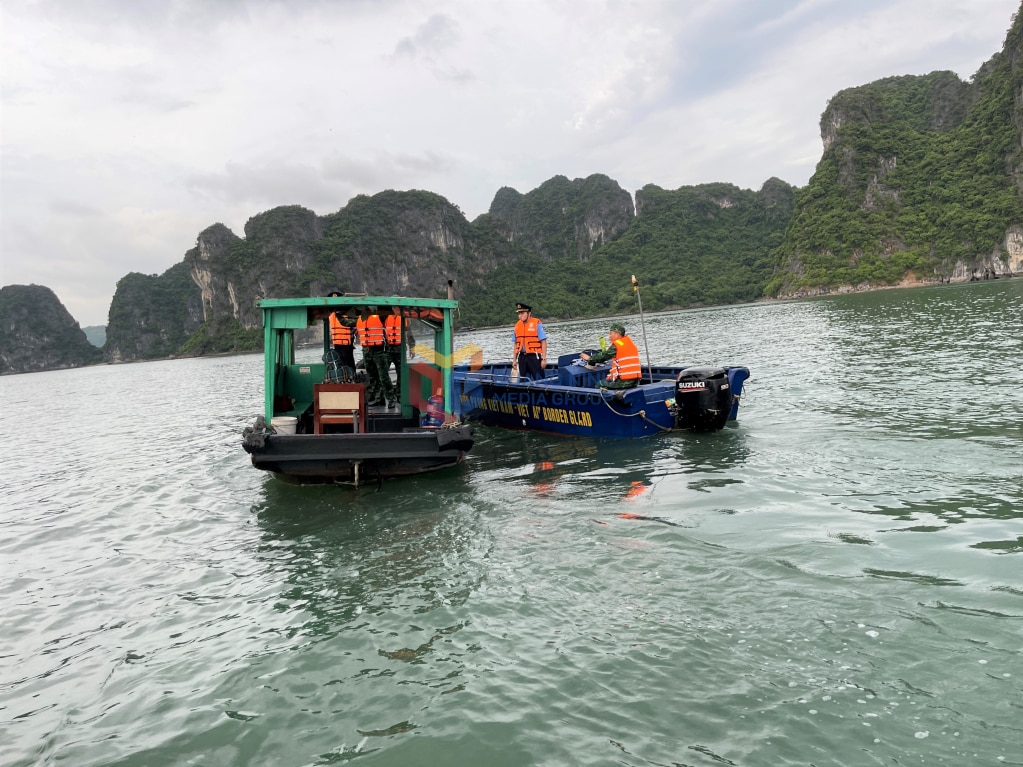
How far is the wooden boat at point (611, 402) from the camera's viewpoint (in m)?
9.70

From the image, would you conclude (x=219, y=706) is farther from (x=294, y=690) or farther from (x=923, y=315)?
(x=923, y=315)

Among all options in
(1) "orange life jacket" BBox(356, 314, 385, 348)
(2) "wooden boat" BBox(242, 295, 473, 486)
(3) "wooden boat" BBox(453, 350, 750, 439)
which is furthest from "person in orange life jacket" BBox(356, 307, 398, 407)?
(3) "wooden boat" BBox(453, 350, 750, 439)

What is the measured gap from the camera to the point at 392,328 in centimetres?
993

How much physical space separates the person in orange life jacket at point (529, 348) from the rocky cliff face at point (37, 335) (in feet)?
566

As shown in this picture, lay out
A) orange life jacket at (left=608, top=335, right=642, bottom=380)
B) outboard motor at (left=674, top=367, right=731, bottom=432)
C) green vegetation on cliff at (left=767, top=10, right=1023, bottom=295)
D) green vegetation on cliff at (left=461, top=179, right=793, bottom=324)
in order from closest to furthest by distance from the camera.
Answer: outboard motor at (left=674, top=367, right=731, bottom=432), orange life jacket at (left=608, top=335, right=642, bottom=380), green vegetation on cliff at (left=767, top=10, right=1023, bottom=295), green vegetation on cliff at (left=461, top=179, right=793, bottom=324)

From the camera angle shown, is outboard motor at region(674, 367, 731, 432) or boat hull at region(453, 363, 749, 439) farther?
boat hull at region(453, 363, 749, 439)

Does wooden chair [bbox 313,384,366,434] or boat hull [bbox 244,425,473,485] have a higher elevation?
wooden chair [bbox 313,384,366,434]

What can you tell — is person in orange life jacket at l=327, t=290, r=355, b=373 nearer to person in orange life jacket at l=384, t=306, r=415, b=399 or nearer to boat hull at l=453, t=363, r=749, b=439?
person in orange life jacket at l=384, t=306, r=415, b=399

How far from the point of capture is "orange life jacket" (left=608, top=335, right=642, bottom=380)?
10.3m

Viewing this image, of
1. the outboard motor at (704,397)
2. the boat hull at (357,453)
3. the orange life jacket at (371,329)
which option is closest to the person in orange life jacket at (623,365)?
the outboard motor at (704,397)

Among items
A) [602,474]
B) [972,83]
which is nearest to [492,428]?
[602,474]

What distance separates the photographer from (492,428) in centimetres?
1322

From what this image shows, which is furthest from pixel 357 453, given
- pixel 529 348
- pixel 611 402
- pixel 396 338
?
pixel 529 348

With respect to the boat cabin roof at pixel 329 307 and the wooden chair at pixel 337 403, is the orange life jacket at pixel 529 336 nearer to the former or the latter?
the boat cabin roof at pixel 329 307
